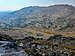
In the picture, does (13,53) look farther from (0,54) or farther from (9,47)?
(9,47)

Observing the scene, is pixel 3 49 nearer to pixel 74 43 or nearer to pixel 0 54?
pixel 0 54

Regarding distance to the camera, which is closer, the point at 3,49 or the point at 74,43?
the point at 3,49

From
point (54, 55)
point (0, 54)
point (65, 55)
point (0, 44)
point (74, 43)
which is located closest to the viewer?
point (0, 54)

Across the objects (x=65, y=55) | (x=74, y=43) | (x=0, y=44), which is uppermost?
(x=0, y=44)

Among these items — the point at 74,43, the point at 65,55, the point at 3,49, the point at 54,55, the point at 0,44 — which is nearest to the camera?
the point at 3,49

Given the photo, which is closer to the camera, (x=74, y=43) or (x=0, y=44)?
(x=0, y=44)

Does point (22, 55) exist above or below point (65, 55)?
above

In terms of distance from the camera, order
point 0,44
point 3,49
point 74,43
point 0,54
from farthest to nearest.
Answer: point 74,43 → point 0,44 → point 3,49 → point 0,54

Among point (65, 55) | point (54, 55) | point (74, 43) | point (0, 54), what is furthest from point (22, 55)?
point (74, 43)

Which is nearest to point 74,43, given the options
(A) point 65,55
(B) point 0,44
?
(A) point 65,55
